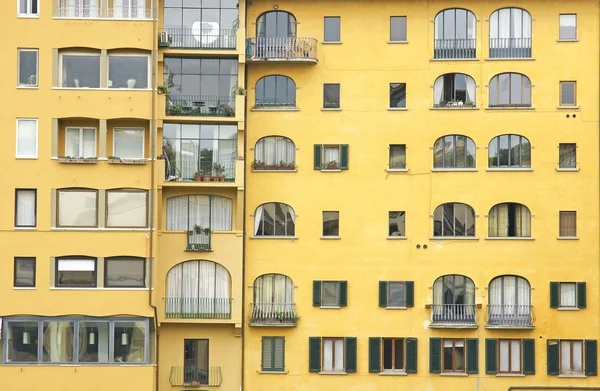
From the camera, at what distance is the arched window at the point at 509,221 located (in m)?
49.8

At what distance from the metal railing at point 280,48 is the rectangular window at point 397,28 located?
3.77 m

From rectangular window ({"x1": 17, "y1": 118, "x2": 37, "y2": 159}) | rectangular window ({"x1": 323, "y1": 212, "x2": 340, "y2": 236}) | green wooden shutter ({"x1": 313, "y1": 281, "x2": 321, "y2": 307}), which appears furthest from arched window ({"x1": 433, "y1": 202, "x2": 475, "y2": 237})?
rectangular window ({"x1": 17, "y1": 118, "x2": 37, "y2": 159})

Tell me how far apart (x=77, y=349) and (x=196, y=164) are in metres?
9.98

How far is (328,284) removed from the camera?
4984 cm

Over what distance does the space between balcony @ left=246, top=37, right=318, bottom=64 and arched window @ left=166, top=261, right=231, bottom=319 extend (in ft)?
32.8

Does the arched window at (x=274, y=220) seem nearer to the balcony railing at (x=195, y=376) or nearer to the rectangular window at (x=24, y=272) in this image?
the balcony railing at (x=195, y=376)

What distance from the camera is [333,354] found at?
49781 mm

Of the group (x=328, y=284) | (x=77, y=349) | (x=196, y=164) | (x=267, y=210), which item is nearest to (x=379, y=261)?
(x=328, y=284)

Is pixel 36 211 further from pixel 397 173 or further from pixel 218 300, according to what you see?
pixel 397 173

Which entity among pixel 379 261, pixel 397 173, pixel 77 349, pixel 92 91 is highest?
pixel 92 91

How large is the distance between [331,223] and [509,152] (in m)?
8.99

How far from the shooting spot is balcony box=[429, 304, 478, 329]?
49.2 meters

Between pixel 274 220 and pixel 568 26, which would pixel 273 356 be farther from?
pixel 568 26

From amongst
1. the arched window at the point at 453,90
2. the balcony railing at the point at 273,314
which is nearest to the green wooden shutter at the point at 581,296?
the arched window at the point at 453,90
